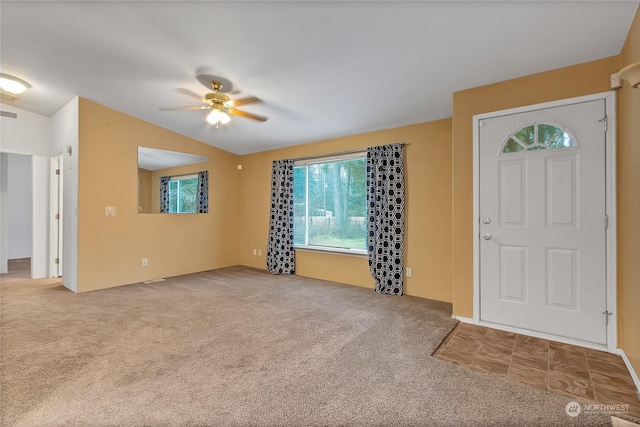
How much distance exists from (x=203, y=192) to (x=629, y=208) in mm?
5646

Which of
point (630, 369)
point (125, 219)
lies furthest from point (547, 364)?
point (125, 219)

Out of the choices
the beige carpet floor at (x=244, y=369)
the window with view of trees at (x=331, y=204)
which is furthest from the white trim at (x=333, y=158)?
the beige carpet floor at (x=244, y=369)

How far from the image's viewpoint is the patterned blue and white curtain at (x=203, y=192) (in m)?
5.47

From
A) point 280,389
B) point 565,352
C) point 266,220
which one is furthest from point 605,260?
point 266,220

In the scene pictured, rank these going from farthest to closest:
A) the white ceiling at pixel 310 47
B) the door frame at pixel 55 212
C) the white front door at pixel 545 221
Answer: the door frame at pixel 55 212
the white front door at pixel 545 221
the white ceiling at pixel 310 47

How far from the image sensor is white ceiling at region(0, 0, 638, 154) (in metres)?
2.09

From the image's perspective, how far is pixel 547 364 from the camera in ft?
7.23

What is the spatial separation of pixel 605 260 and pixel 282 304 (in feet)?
10.4

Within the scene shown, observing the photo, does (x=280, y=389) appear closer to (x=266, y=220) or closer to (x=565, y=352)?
(x=565, y=352)

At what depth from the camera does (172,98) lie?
3.84 m

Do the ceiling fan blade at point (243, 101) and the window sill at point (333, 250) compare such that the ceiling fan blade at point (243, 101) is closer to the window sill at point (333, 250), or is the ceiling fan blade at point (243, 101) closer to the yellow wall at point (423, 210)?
the yellow wall at point (423, 210)

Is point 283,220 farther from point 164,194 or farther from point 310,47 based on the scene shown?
point 310,47

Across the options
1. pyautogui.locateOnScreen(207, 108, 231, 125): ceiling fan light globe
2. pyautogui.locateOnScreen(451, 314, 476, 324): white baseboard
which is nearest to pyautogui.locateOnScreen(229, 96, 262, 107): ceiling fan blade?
pyautogui.locateOnScreen(207, 108, 231, 125): ceiling fan light globe

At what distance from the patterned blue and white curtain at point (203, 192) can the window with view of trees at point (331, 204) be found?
173 cm
